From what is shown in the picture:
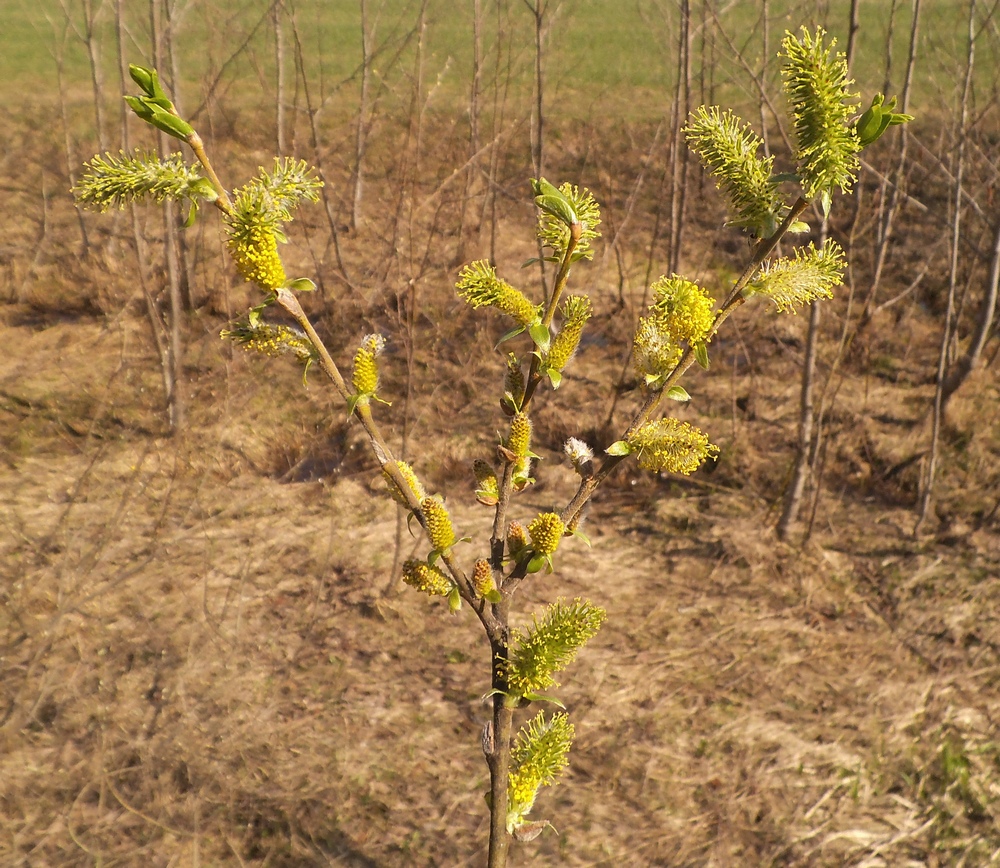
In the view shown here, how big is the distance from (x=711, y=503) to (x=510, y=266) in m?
3.22

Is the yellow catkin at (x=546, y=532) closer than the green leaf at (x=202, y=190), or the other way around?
the green leaf at (x=202, y=190)

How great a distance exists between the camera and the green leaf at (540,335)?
875 millimetres

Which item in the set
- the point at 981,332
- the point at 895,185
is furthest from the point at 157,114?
the point at 981,332

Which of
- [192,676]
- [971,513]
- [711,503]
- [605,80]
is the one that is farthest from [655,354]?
[605,80]

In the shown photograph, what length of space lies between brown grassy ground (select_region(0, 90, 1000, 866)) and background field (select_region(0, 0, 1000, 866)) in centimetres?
1

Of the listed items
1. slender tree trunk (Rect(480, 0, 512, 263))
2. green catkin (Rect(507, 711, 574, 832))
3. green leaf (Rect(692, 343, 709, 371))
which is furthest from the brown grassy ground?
green leaf (Rect(692, 343, 709, 371))

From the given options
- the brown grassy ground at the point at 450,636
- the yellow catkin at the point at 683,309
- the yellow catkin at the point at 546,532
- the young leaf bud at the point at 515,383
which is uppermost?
the yellow catkin at the point at 683,309

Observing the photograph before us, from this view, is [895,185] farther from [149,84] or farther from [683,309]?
[149,84]

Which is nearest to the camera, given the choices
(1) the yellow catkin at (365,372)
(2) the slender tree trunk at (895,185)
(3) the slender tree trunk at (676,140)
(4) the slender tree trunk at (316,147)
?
(1) the yellow catkin at (365,372)

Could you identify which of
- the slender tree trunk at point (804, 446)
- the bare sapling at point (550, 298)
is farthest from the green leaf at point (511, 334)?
the slender tree trunk at point (804, 446)

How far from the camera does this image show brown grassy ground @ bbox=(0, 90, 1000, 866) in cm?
271

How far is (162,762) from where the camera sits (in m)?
2.87

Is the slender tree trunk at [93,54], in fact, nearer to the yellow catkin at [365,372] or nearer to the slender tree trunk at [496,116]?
the slender tree trunk at [496,116]

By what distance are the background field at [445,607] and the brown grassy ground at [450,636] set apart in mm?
15
